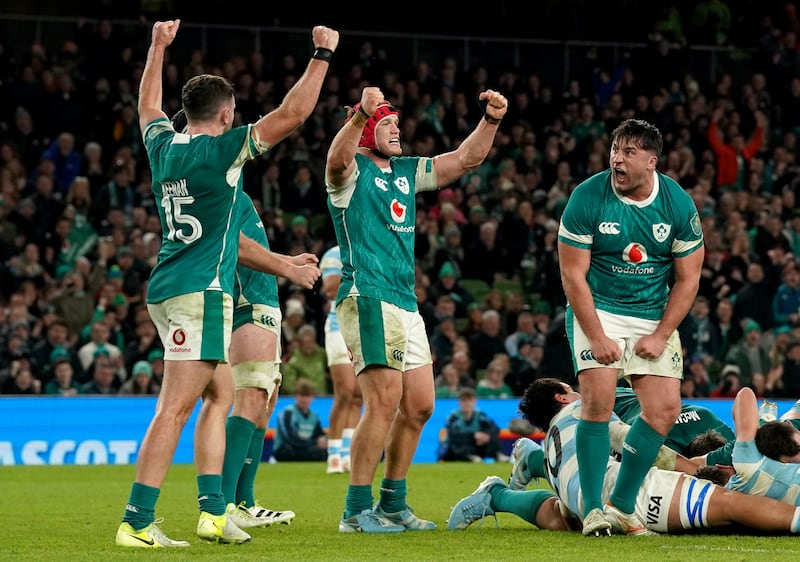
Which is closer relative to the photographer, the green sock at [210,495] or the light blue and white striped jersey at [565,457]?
the green sock at [210,495]

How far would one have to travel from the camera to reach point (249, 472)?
29.8ft

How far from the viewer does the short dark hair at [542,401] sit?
888cm

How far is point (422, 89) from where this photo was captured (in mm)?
24906

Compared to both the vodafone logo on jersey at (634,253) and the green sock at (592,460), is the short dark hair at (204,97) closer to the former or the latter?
the vodafone logo on jersey at (634,253)

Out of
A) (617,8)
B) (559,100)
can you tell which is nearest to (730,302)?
(559,100)

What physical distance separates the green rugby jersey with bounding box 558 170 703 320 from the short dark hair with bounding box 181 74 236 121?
7.12ft

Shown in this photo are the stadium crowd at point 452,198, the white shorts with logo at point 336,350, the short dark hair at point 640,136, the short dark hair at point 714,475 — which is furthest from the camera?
the stadium crowd at point 452,198

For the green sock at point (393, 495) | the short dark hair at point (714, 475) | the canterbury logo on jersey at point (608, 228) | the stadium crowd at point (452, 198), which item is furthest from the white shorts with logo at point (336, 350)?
the canterbury logo on jersey at point (608, 228)

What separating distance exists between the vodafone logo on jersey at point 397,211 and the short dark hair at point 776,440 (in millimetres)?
2528

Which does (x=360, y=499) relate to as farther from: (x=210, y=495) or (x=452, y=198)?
(x=452, y=198)

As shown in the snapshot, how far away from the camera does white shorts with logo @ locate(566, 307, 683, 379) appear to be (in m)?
8.17

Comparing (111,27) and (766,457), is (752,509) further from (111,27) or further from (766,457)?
(111,27)

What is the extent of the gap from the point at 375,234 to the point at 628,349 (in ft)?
5.63

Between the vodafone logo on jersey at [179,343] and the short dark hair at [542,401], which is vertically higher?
the vodafone logo on jersey at [179,343]
